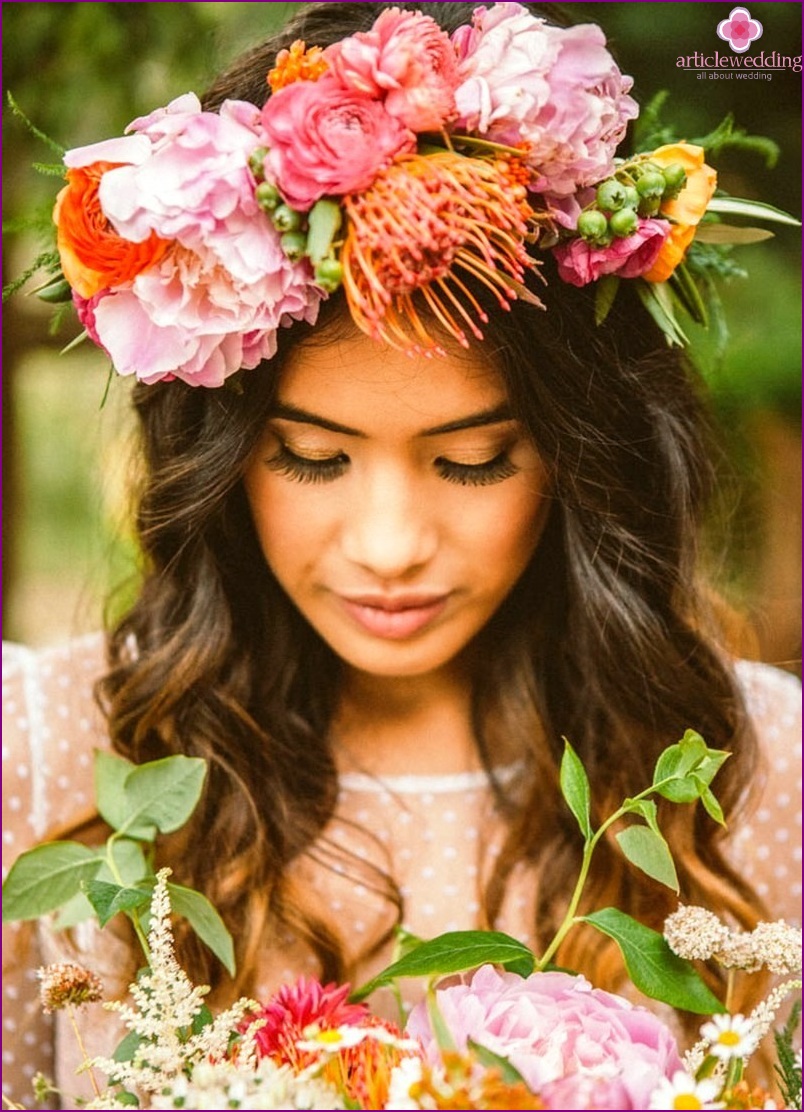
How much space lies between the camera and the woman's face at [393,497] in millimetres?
1009

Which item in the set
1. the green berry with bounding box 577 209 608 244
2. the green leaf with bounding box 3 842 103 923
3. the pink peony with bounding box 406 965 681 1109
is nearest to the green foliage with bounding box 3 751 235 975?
the green leaf with bounding box 3 842 103 923

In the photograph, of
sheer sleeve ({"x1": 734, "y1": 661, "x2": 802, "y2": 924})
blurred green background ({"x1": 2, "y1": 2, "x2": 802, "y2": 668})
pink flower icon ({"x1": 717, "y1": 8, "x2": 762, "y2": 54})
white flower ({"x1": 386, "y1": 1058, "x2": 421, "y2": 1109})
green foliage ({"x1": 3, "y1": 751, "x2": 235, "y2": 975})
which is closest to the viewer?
white flower ({"x1": 386, "y1": 1058, "x2": 421, "y2": 1109})

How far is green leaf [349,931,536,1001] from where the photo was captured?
82 cm

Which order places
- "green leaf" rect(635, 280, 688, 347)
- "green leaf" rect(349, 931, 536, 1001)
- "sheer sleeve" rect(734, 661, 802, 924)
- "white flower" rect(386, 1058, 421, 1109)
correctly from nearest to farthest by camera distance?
"white flower" rect(386, 1058, 421, 1109), "green leaf" rect(349, 931, 536, 1001), "green leaf" rect(635, 280, 688, 347), "sheer sleeve" rect(734, 661, 802, 924)

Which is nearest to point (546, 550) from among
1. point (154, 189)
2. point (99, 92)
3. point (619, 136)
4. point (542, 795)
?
point (542, 795)

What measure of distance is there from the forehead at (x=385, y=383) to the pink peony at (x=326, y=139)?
0.57ft

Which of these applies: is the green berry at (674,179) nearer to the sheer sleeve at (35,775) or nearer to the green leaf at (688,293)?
the green leaf at (688,293)

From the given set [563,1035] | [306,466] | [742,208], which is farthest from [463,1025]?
[742,208]

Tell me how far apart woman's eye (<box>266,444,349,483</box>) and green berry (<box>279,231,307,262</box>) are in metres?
0.22

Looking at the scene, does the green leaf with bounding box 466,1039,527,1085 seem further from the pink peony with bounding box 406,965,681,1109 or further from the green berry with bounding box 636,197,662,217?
the green berry with bounding box 636,197,662,217

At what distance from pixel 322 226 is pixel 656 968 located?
58 cm

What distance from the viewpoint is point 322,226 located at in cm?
85

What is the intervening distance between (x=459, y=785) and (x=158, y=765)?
476 millimetres

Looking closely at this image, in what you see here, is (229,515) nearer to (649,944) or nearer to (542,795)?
(542,795)
